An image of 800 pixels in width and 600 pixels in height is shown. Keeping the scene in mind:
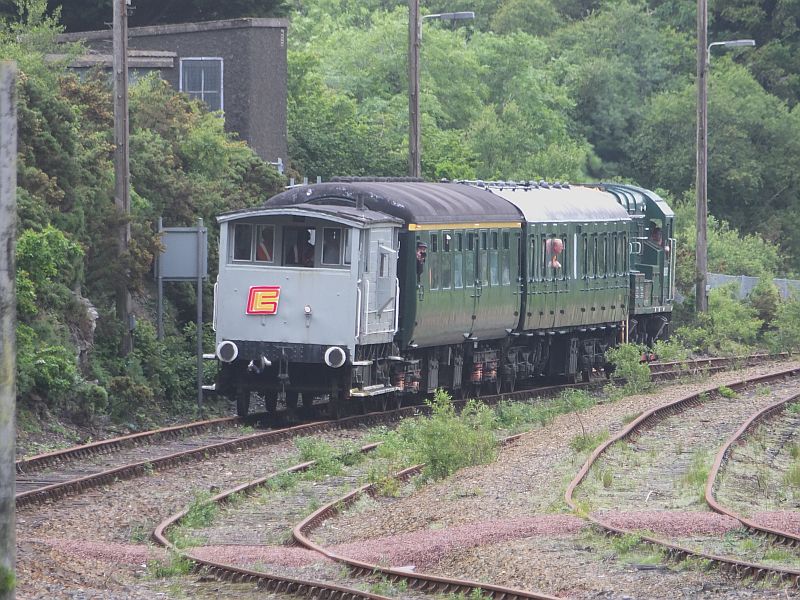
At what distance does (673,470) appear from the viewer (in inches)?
684

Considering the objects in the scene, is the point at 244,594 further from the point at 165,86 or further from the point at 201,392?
the point at 165,86

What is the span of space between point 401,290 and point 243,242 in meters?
2.40

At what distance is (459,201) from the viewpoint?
25.2 metres

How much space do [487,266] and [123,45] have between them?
258 inches

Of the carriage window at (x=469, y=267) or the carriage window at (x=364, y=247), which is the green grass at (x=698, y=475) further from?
the carriage window at (x=469, y=267)

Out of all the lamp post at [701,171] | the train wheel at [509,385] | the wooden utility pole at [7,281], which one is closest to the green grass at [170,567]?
the wooden utility pole at [7,281]

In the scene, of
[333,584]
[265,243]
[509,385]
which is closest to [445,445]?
[265,243]

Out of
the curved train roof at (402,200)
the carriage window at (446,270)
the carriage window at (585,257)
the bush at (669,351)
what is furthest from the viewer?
the bush at (669,351)

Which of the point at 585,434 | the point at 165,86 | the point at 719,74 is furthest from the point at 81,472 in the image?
the point at 719,74

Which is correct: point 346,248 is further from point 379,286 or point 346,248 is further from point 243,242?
point 243,242

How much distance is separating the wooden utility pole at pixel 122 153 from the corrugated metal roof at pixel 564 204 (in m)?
6.81

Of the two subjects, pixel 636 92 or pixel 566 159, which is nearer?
pixel 566 159

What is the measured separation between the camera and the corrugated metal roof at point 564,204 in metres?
27.7

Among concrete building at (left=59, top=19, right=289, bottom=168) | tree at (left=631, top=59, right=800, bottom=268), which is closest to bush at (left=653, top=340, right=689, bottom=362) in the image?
concrete building at (left=59, top=19, right=289, bottom=168)
